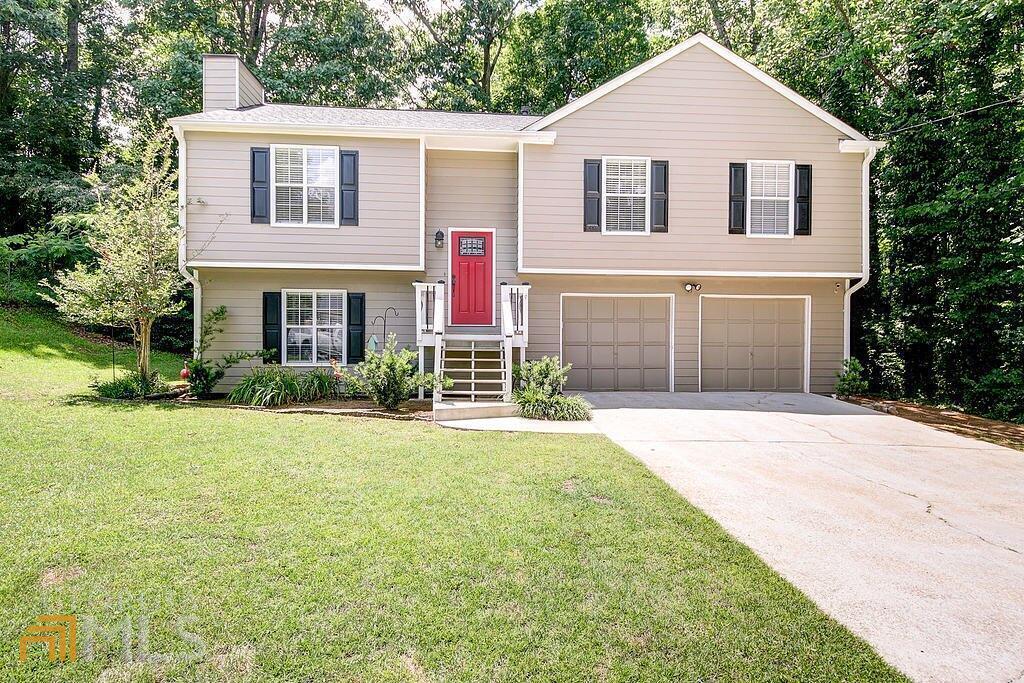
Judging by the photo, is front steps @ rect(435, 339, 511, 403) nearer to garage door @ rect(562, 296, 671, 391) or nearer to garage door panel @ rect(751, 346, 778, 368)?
garage door @ rect(562, 296, 671, 391)

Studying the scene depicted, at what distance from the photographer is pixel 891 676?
2.49 metres

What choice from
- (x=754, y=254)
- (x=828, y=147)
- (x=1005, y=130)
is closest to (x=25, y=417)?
(x=754, y=254)

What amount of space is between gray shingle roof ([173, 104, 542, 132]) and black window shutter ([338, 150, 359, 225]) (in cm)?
59

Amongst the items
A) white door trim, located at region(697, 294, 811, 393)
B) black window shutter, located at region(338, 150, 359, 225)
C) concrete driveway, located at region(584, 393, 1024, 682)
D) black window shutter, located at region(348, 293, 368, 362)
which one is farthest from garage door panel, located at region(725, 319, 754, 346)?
black window shutter, located at region(338, 150, 359, 225)

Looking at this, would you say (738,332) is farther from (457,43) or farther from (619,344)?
(457,43)

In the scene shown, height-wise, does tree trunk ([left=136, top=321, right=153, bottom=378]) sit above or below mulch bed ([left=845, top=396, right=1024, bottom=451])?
above

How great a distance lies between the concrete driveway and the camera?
9.47 feet

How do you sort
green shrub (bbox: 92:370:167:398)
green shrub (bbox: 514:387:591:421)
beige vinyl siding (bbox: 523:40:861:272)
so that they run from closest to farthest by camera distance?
green shrub (bbox: 514:387:591:421)
green shrub (bbox: 92:370:167:398)
beige vinyl siding (bbox: 523:40:861:272)

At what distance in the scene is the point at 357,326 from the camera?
10930 mm

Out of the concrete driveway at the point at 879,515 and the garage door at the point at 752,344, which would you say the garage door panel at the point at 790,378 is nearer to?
the garage door at the point at 752,344

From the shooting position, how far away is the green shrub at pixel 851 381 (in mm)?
11156

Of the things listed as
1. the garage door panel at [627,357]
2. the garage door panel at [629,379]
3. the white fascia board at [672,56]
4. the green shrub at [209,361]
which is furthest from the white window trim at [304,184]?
the garage door panel at [629,379]

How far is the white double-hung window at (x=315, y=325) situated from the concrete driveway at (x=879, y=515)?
541 cm

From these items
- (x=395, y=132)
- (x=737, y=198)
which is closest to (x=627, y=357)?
(x=737, y=198)
